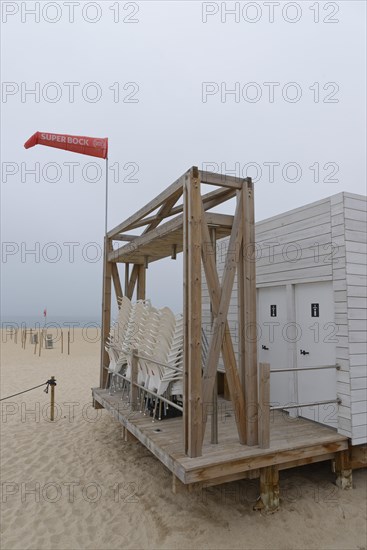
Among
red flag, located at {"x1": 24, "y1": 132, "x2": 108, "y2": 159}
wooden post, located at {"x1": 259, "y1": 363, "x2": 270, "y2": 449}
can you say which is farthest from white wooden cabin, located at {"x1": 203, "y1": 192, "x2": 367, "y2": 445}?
red flag, located at {"x1": 24, "y1": 132, "x2": 108, "y2": 159}

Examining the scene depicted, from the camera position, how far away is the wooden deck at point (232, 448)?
369 centimetres

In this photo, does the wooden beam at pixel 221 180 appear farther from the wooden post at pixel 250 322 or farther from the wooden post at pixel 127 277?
the wooden post at pixel 127 277

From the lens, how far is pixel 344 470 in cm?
466

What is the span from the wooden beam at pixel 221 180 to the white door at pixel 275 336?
2353 millimetres

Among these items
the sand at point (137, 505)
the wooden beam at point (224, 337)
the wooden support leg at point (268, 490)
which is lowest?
the sand at point (137, 505)

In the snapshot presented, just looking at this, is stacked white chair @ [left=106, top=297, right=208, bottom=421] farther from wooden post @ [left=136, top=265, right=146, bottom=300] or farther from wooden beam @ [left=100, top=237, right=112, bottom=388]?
wooden post @ [left=136, top=265, right=146, bottom=300]

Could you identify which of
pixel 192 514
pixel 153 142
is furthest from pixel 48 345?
pixel 192 514

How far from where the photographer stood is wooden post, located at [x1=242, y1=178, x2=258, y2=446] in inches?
167

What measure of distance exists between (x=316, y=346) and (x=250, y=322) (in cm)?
161

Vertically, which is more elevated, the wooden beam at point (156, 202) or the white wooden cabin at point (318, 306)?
the wooden beam at point (156, 202)

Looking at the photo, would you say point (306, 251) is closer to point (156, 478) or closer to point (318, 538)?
point (318, 538)

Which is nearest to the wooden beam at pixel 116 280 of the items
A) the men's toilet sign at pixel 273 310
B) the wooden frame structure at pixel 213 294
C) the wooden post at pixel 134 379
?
the wooden post at pixel 134 379

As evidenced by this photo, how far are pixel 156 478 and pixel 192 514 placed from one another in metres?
1.07

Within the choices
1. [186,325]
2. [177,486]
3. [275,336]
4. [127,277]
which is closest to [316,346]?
[275,336]
